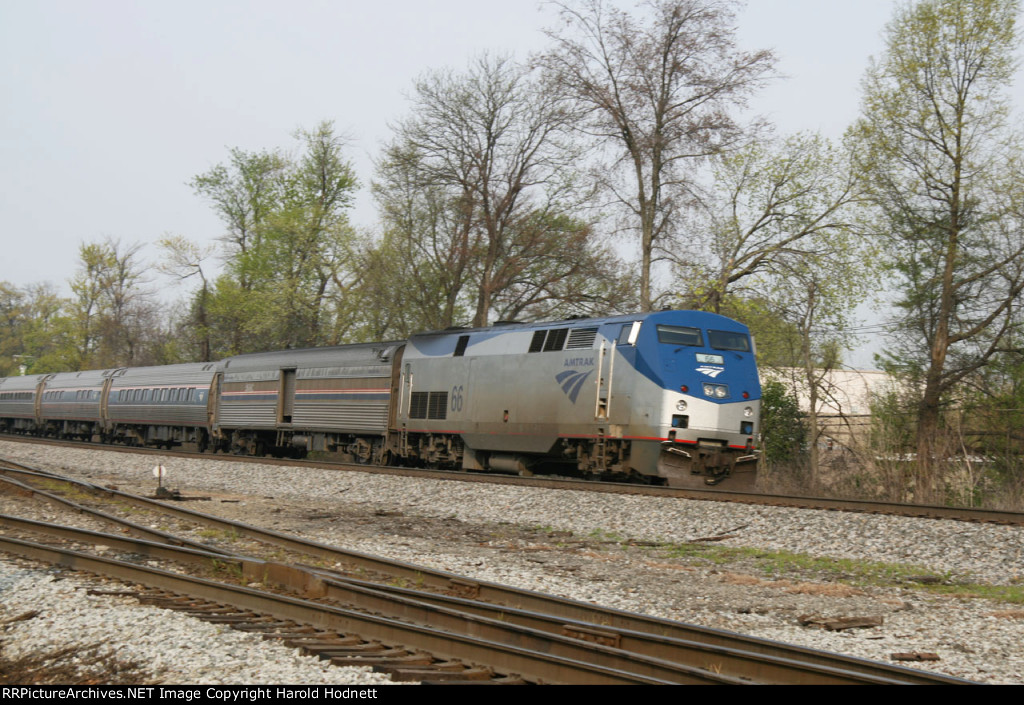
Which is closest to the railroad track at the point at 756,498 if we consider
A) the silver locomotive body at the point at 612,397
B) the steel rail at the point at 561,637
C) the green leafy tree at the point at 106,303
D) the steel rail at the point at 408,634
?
the silver locomotive body at the point at 612,397

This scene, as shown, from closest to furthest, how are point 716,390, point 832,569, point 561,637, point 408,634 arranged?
point 561,637 < point 408,634 < point 832,569 < point 716,390

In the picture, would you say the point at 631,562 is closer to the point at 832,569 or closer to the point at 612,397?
the point at 832,569

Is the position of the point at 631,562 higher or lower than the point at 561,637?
lower

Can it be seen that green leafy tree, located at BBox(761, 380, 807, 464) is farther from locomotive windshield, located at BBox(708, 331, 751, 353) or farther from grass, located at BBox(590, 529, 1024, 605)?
grass, located at BBox(590, 529, 1024, 605)

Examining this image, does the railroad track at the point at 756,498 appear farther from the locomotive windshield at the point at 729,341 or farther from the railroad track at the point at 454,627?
the railroad track at the point at 454,627

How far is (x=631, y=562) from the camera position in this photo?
10438 mm

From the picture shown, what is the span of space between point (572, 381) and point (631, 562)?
23.5ft

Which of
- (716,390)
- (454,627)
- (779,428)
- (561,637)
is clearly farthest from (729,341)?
(561,637)

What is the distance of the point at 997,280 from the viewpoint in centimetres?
2244

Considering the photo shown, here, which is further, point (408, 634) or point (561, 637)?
point (408, 634)

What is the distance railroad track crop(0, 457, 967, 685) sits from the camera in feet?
17.6
